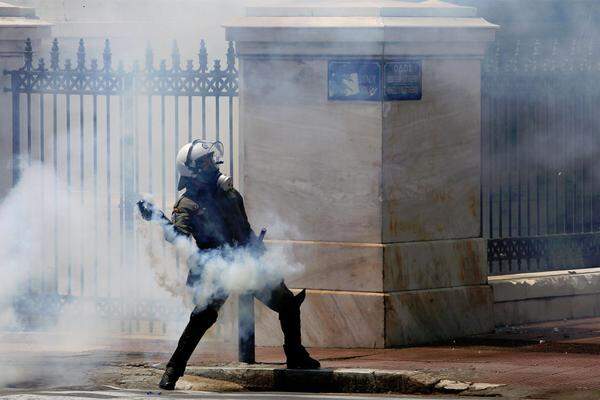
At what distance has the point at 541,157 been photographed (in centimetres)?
1508

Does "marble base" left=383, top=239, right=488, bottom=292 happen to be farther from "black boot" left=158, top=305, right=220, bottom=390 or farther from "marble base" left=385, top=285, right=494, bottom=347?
"black boot" left=158, top=305, right=220, bottom=390

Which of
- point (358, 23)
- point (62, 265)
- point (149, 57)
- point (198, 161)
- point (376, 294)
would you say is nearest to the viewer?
point (198, 161)

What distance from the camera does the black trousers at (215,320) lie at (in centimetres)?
1166

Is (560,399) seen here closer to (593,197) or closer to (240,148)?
(240,148)

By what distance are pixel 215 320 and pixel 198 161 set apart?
1.04 metres

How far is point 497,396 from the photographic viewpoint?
435 inches

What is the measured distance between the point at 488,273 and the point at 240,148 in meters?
2.31

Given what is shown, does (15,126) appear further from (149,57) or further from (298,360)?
(298,360)

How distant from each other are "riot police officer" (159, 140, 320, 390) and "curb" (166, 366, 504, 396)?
0.40 feet

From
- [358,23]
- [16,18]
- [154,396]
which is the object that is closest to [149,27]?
[16,18]

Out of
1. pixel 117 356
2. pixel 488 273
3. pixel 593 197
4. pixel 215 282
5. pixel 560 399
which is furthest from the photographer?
pixel 593 197

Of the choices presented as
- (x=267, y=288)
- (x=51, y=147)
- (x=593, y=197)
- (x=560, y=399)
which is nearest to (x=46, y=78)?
(x=51, y=147)

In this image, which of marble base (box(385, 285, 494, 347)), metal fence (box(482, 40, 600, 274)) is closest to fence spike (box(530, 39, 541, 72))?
metal fence (box(482, 40, 600, 274))

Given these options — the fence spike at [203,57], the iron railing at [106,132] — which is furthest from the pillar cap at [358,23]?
the iron railing at [106,132]
